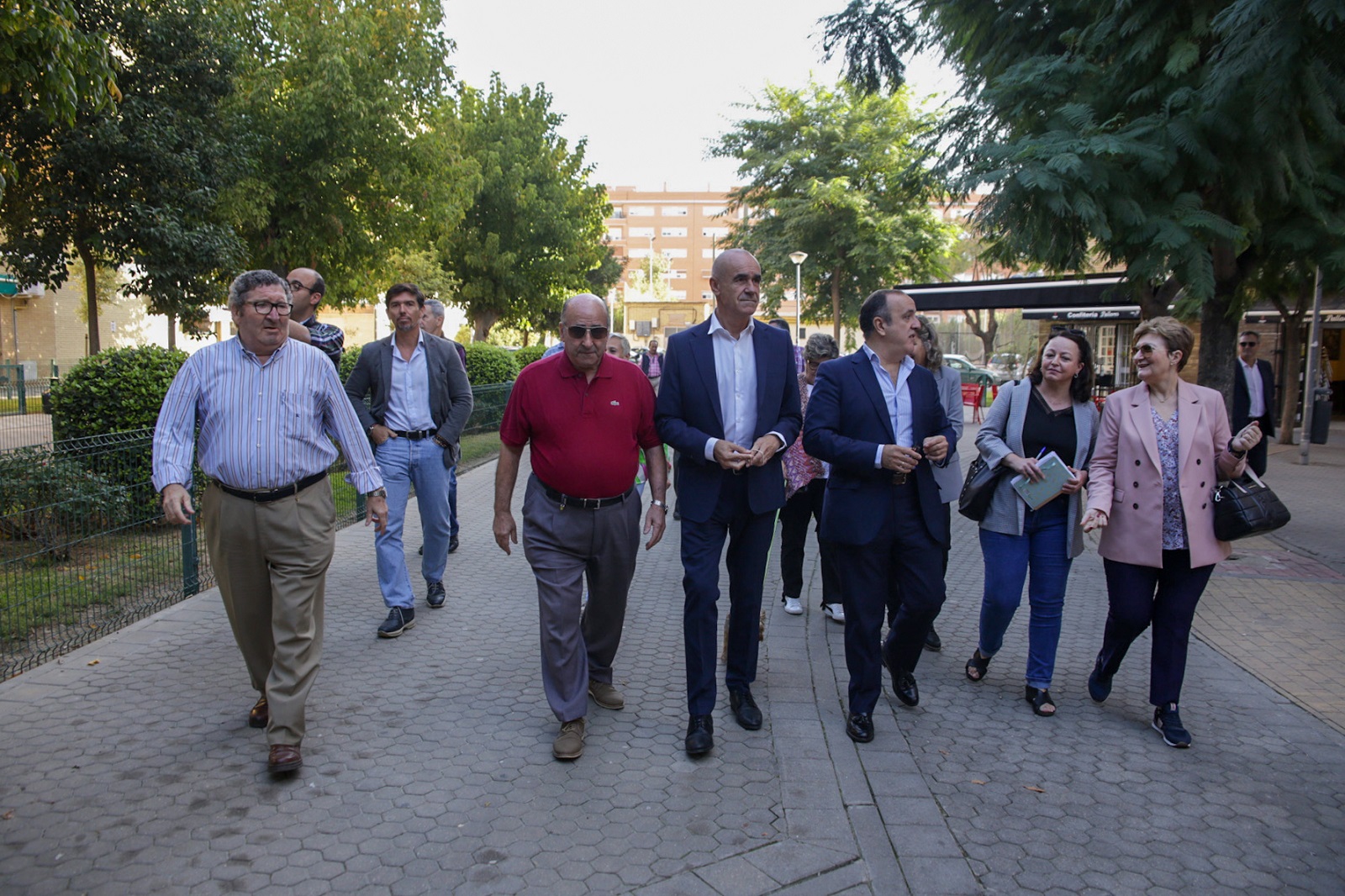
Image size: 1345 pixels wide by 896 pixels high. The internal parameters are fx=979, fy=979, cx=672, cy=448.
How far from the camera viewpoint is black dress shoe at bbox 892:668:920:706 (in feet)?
15.4

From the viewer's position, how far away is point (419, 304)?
6.17 m

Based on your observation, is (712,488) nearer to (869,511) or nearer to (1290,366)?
(869,511)

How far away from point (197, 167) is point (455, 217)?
29.1 feet

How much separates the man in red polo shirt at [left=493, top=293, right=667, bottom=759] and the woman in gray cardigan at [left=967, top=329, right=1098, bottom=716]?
1810 mm

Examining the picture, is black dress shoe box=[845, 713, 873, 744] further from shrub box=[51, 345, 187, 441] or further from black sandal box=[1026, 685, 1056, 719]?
shrub box=[51, 345, 187, 441]

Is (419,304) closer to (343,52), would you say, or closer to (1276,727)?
(1276,727)

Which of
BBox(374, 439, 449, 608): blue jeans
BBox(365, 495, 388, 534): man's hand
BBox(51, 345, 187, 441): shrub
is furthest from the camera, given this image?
BBox(51, 345, 187, 441): shrub

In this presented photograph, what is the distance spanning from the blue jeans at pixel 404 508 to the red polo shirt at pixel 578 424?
1.98 metres

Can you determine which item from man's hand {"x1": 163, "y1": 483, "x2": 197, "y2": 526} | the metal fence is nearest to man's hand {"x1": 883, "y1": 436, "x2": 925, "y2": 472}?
man's hand {"x1": 163, "y1": 483, "x2": 197, "y2": 526}

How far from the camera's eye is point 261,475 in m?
3.93

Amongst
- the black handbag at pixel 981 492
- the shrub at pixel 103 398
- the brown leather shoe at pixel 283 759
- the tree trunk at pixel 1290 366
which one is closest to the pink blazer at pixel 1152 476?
the black handbag at pixel 981 492

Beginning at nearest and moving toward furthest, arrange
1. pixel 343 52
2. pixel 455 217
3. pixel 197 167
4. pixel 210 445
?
1. pixel 210 445
2. pixel 197 167
3. pixel 343 52
4. pixel 455 217

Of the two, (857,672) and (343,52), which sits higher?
(343,52)

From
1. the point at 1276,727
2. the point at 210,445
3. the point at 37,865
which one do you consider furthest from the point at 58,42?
the point at 1276,727
